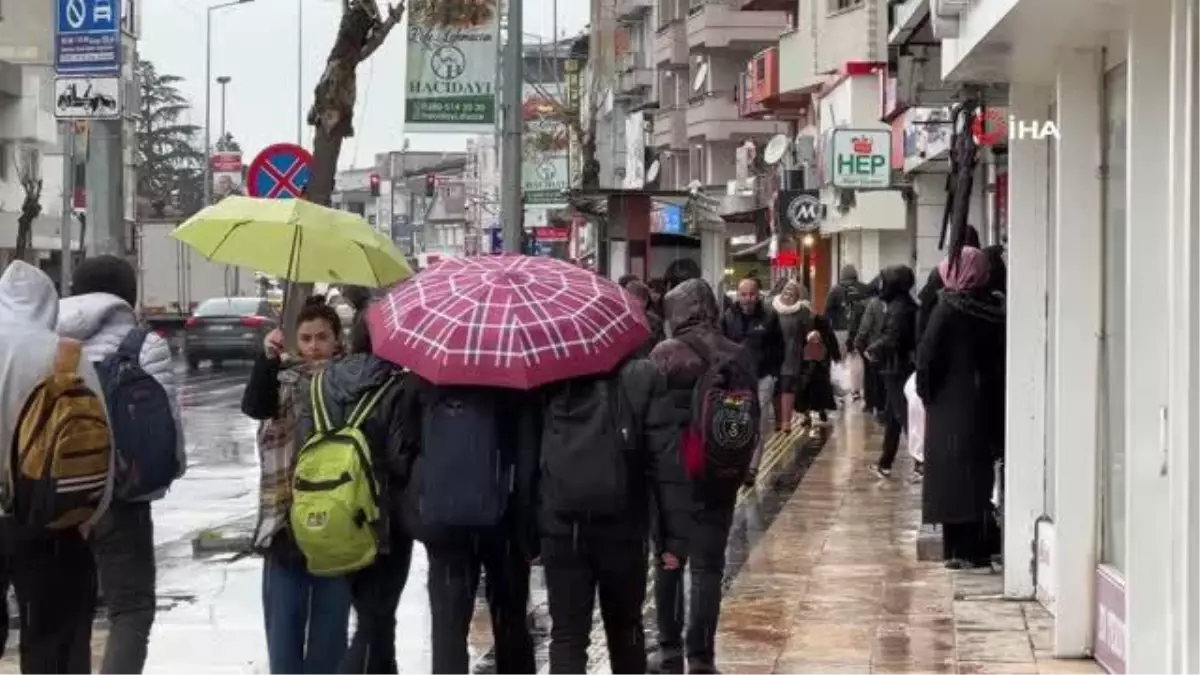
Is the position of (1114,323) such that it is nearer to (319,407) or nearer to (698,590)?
(698,590)

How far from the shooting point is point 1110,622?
9.39 meters

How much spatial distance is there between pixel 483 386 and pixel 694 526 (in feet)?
5.51

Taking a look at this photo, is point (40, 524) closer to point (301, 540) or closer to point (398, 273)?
point (301, 540)

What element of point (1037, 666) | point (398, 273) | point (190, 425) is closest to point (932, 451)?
point (1037, 666)

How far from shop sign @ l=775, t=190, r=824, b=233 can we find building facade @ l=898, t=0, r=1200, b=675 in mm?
24666

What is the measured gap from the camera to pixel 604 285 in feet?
26.2

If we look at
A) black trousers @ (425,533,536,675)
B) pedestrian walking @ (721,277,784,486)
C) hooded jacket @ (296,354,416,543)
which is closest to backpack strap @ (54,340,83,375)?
hooded jacket @ (296,354,416,543)

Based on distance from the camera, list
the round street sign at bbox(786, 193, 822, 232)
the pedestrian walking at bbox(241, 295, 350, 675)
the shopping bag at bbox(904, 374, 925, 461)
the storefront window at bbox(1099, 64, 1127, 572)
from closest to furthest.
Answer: the pedestrian walking at bbox(241, 295, 350, 675) < the storefront window at bbox(1099, 64, 1127, 572) < the shopping bag at bbox(904, 374, 925, 461) < the round street sign at bbox(786, 193, 822, 232)

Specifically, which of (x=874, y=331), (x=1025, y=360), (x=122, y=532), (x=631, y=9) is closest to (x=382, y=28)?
(x=874, y=331)

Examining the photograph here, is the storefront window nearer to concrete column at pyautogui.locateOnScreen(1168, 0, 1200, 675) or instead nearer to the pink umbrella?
concrete column at pyautogui.locateOnScreen(1168, 0, 1200, 675)

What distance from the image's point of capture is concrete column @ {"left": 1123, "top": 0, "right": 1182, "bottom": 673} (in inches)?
321

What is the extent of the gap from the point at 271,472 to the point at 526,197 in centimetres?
3139

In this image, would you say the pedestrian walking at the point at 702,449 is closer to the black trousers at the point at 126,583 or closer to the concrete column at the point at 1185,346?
the concrete column at the point at 1185,346

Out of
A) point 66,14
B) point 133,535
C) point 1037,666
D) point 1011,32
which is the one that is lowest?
point 1037,666
